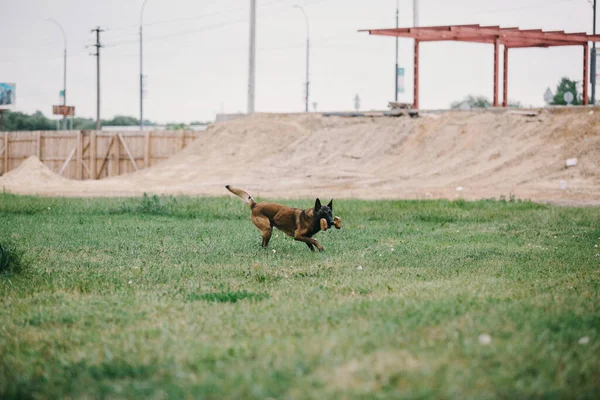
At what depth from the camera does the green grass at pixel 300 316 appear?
4.36m

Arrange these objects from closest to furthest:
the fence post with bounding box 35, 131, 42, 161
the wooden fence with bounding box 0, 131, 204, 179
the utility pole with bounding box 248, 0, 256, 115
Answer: the utility pole with bounding box 248, 0, 256, 115 → the wooden fence with bounding box 0, 131, 204, 179 → the fence post with bounding box 35, 131, 42, 161

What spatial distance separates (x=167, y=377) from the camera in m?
4.54

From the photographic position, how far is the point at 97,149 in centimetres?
5384

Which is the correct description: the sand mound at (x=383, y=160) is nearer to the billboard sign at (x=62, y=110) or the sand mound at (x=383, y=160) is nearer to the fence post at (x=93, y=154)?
the fence post at (x=93, y=154)

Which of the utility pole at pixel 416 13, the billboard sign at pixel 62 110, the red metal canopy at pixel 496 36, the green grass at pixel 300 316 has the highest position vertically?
the utility pole at pixel 416 13

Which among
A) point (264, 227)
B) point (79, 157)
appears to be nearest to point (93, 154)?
point (79, 157)

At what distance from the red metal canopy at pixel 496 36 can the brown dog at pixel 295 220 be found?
24.5 meters

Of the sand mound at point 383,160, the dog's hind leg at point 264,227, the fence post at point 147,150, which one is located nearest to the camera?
the dog's hind leg at point 264,227

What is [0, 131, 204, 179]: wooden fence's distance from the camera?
51906 millimetres

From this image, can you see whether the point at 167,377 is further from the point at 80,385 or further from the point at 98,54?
the point at 98,54

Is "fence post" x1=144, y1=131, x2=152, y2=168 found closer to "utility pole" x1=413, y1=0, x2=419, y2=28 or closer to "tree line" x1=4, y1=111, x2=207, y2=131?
"utility pole" x1=413, y1=0, x2=419, y2=28

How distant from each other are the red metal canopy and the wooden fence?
65.5 ft

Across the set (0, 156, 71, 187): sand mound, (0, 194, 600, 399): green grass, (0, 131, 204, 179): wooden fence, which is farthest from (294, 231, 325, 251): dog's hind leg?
(0, 131, 204, 179): wooden fence

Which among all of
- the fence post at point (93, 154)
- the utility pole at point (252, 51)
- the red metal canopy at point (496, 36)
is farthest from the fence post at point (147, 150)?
the red metal canopy at point (496, 36)
